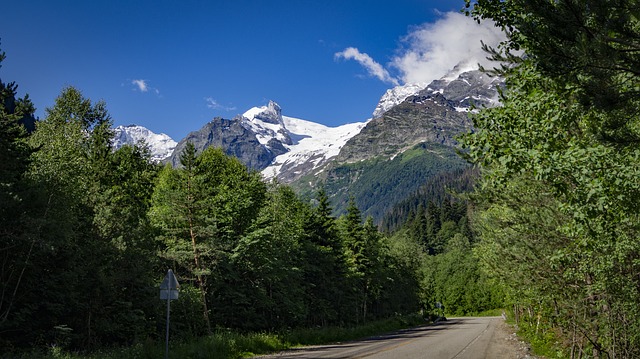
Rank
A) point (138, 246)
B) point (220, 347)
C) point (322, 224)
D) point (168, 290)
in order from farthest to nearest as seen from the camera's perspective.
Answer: point (322, 224) < point (138, 246) < point (220, 347) < point (168, 290)

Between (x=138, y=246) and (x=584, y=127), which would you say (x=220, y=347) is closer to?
(x=138, y=246)

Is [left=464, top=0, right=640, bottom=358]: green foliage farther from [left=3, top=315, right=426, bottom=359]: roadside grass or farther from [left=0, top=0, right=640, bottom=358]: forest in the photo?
[left=3, top=315, right=426, bottom=359]: roadside grass

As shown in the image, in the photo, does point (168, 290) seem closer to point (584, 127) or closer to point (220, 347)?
point (220, 347)

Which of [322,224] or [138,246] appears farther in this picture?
[322,224]

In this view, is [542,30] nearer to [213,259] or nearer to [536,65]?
[536,65]

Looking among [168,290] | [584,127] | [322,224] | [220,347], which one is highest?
[322,224]

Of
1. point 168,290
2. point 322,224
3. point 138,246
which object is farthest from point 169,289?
point 322,224

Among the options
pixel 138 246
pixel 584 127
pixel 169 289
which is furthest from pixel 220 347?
pixel 584 127

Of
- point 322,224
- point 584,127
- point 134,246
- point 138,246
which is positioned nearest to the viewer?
point 584,127

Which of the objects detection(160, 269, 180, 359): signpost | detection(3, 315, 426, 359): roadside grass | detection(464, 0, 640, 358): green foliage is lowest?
detection(3, 315, 426, 359): roadside grass

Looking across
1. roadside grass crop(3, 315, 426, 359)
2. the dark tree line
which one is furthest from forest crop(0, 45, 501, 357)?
roadside grass crop(3, 315, 426, 359)

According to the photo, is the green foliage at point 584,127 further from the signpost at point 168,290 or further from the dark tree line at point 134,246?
the dark tree line at point 134,246

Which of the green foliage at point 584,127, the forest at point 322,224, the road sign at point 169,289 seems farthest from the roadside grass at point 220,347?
the green foliage at point 584,127

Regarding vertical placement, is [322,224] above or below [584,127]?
above
